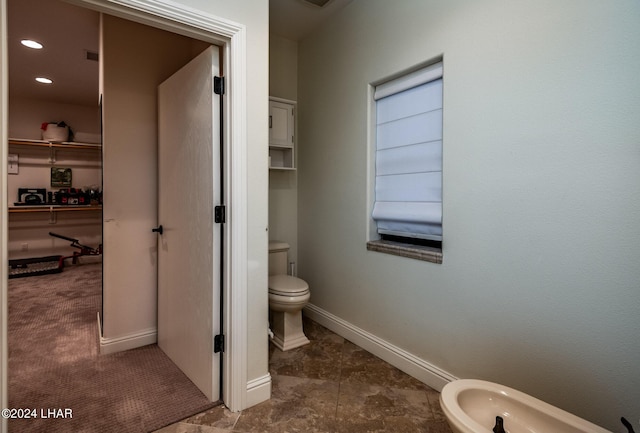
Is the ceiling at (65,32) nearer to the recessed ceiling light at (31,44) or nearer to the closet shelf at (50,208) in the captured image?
the recessed ceiling light at (31,44)

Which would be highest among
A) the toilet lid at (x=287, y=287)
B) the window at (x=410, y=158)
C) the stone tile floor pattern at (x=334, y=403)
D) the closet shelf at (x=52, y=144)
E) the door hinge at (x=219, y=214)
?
the closet shelf at (x=52, y=144)

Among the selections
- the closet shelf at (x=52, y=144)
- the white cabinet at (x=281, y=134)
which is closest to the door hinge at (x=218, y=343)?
the white cabinet at (x=281, y=134)

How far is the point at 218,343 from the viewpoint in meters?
1.83

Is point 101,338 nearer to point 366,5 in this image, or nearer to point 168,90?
point 168,90

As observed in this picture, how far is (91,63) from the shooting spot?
3.76 m

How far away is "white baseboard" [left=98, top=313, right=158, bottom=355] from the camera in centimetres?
240

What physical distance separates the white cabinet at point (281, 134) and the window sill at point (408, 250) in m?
1.19

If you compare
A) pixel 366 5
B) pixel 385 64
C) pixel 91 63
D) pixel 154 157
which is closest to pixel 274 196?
pixel 154 157

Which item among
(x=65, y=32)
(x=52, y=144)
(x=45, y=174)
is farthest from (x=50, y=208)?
(x=65, y=32)

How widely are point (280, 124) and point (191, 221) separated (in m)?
1.42

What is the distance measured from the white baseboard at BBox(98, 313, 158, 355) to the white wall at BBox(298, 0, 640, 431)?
1784 mm

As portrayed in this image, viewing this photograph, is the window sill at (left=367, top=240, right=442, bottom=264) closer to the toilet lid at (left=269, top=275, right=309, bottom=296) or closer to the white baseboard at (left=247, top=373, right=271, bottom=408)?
the toilet lid at (left=269, top=275, right=309, bottom=296)

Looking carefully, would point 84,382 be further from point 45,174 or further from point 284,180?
point 45,174

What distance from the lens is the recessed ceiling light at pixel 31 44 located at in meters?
3.19
